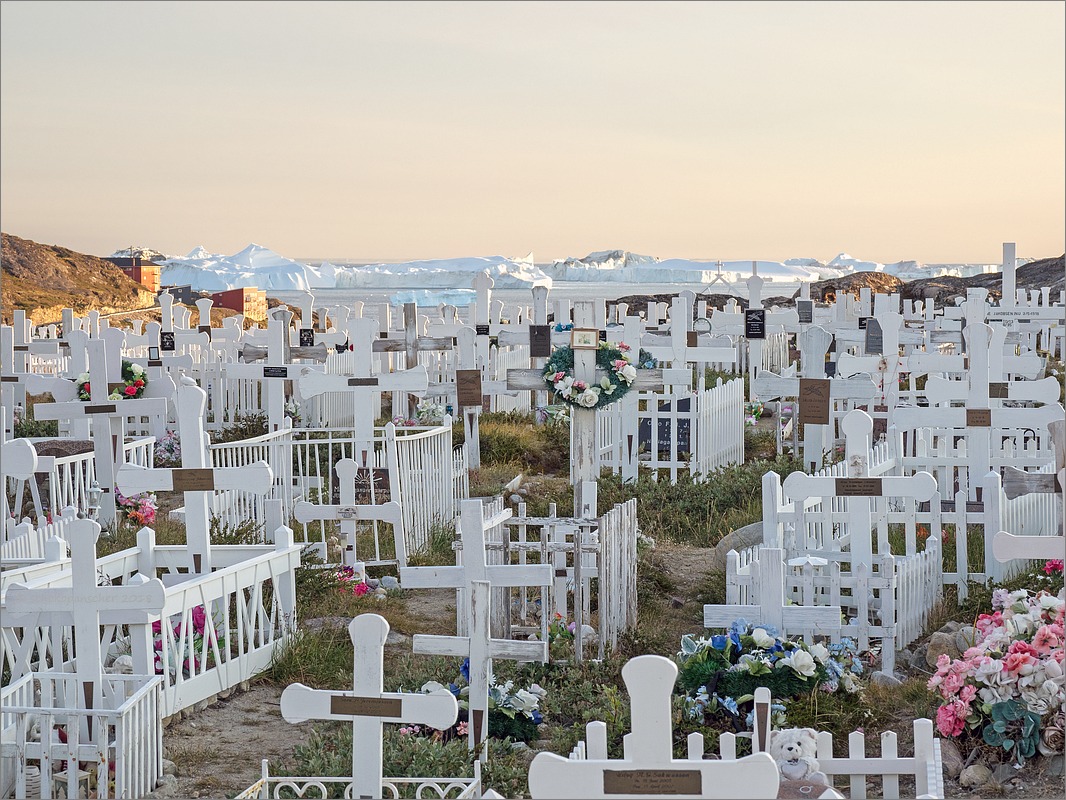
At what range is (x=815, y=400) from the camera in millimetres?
12984

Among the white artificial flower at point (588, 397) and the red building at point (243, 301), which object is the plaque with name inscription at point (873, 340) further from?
the red building at point (243, 301)

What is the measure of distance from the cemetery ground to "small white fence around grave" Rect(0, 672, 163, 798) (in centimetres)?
32

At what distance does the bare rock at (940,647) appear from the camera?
8.20 meters

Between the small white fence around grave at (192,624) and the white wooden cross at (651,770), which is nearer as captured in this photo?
the white wooden cross at (651,770)

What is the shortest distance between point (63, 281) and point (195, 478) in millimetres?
41891

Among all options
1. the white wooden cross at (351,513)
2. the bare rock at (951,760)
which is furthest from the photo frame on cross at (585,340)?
the bare rock at (951,760)

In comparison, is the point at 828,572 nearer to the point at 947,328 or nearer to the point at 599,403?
the point at 599,403

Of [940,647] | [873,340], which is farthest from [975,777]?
[873,340]

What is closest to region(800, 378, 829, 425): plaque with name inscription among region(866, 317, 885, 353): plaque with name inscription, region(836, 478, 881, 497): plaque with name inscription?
region(836, 478, 881, 497): plaque with name inscription

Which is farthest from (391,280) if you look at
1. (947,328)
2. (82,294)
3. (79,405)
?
(79,405)

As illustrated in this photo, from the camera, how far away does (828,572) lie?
9477 millimetres

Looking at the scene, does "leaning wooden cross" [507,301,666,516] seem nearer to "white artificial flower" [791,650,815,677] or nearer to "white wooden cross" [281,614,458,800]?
"white artificial flower" [791,650,815,677]

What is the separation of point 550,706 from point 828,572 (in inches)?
108

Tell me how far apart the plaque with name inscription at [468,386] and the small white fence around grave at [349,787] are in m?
7.51
